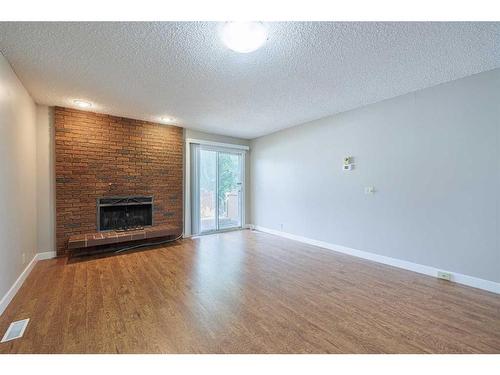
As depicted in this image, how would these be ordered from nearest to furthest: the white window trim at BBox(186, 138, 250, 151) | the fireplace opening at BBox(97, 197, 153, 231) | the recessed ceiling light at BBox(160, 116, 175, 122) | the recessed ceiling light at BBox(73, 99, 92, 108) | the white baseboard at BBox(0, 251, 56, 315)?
1. the white baseboard at BBox(0, 251, 56, 315)
2. the recessed ceiling light at BBox(73, 99, 92, 108)
3. the fireplace opening at BBox(97, 197, 153, 231)
4. the recessed ceiling light at BBox(160, 116, 175, 122)
5. the white window trim at BBox(186, 138, 250, 151)

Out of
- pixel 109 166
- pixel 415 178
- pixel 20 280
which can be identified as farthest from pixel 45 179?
pixel 415 178

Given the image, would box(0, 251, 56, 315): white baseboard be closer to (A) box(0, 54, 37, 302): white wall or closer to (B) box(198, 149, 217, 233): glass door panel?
(A) box(0, 54, 37, 302): white wall

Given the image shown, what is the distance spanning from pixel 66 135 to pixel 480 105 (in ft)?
19.4

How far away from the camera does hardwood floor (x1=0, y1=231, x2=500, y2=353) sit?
5.37 feet

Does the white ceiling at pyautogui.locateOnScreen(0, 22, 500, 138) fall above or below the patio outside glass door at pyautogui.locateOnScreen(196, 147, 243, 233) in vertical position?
above

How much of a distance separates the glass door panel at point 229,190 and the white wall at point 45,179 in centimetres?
314

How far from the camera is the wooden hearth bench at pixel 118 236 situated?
11.6 ft

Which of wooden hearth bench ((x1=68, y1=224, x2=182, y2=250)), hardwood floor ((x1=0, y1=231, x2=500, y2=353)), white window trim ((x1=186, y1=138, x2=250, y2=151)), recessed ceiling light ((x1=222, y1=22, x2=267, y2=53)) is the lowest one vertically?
hardwood floor ((x1=0, y1=231, x2=500, y2=353))

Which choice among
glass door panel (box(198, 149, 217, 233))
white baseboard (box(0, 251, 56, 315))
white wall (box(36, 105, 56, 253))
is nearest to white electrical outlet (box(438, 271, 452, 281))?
glass door panel (box(198, 149, 217, 233))

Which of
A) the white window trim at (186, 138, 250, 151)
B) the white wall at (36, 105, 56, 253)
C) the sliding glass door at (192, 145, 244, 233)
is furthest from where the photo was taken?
the sliding glass door at (192, 145, 244, 233)

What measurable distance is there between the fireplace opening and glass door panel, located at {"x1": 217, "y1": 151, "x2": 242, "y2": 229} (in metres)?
1.71

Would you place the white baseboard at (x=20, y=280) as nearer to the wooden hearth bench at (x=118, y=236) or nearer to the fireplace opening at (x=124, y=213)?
the wooden hearth bench at (x=118, y=236)
